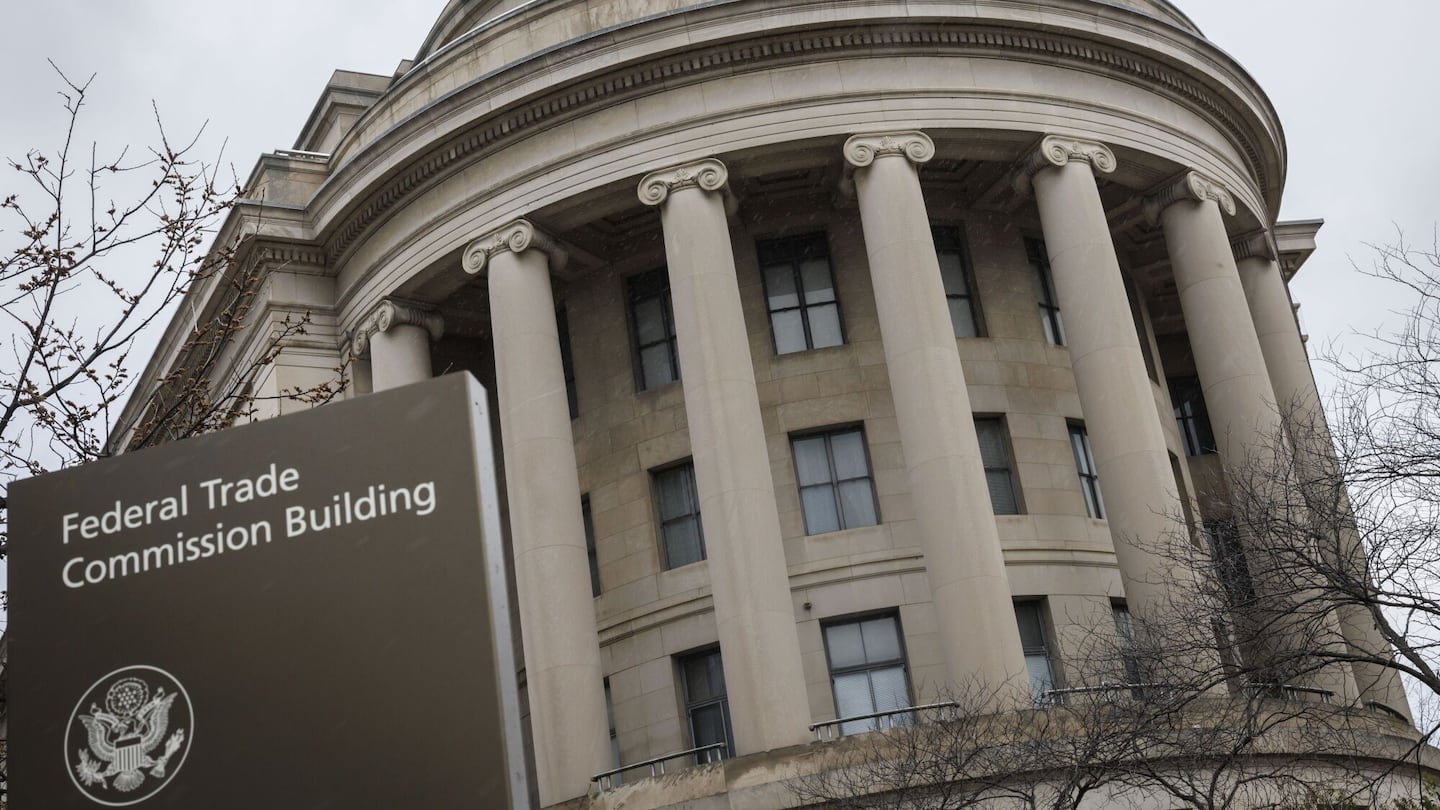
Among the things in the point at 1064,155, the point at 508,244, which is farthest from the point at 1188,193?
the point at 508,244

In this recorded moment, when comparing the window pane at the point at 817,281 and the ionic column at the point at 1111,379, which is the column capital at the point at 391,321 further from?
the ionic column at the point at 1111,379

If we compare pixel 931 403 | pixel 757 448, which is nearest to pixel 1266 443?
pixel 931 403

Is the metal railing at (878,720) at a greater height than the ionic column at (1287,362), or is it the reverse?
the ionic column at (1287,362)

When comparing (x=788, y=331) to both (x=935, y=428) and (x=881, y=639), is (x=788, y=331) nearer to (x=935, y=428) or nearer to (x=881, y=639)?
(x=935, y=428)

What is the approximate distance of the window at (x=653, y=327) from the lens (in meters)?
31.7

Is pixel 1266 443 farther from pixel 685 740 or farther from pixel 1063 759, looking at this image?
pixel 685 740

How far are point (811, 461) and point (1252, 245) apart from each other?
1207 cm

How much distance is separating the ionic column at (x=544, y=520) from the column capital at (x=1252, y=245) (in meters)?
15.6

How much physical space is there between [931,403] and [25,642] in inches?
875

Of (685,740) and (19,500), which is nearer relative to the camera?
(19,500)

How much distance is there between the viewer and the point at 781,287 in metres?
31.8

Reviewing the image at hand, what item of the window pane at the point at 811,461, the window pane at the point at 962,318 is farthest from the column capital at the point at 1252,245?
the window pane at the point at 811,461

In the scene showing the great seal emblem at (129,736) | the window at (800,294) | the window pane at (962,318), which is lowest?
the great seal emblem at (129,736)

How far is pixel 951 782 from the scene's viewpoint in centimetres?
2028
